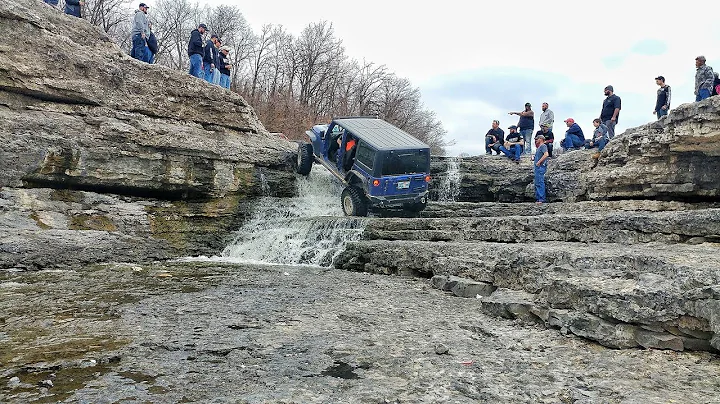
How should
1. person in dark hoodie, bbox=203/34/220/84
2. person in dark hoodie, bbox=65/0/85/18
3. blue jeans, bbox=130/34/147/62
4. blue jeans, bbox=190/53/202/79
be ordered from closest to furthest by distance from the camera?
1. person in dark hoodie, bbox=65/0/85/18
2. blue jeans, bbox=130/34/147/62
3. blue jeans, bbox=190/53/202/79
4. person in dark hoodie, bbox=203/34/220/84

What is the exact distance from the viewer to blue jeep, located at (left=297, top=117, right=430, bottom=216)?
450 inches

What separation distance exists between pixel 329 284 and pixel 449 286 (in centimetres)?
196

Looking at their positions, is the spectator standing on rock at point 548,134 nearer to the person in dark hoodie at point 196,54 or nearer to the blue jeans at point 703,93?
the blue jeans at point 703,93

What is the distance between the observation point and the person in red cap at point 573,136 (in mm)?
16016

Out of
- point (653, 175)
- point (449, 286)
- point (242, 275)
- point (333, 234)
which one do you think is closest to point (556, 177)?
point (653, 175)

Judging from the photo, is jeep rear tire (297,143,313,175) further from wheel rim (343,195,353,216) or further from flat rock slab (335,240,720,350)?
flat rock slab (335,240,720,350)

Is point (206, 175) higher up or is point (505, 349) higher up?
point (206, 175)

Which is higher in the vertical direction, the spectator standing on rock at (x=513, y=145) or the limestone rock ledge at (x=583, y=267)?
the spectator standing on rock at (x=513, y=145)

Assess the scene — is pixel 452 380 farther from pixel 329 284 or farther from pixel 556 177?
pixel 556 177

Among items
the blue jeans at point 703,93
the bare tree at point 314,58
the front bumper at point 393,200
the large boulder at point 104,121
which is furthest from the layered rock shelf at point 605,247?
the bare tree at point 314,58

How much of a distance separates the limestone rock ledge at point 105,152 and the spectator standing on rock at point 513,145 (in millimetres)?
8749

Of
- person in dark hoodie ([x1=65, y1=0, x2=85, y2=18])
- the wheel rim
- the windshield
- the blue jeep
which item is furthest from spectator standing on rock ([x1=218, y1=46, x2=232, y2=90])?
the windshield

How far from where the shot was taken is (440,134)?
178 ft

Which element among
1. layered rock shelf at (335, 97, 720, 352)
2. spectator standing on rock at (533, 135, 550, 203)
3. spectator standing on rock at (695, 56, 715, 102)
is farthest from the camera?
spectator standing on rock at (533, 135, 550, 203)
